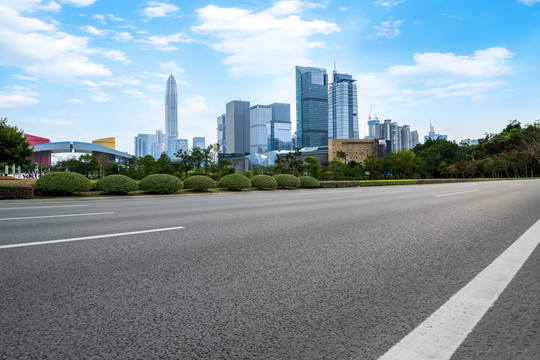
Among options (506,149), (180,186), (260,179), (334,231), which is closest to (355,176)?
(506,149)

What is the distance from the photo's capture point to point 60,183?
1541cm

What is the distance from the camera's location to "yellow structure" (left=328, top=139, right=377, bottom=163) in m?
158

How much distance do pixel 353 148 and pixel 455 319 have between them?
539 feet

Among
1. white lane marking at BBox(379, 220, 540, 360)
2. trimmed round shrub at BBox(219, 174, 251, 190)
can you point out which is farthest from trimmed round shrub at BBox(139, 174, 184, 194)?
white lane marking at BBox(379, 220, 540, 360)

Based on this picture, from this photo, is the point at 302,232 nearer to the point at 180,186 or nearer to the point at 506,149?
the point at 180,186

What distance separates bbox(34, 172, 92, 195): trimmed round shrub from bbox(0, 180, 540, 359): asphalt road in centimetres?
1157

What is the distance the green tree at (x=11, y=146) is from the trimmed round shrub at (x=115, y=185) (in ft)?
75.7

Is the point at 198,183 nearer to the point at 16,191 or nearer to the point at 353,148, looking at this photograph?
the point at 16,191

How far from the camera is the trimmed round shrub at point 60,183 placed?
1532 cm

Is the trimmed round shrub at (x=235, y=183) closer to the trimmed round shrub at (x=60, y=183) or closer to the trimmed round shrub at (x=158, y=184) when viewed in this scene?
the trimmed round shrub at (x=158, y=184)

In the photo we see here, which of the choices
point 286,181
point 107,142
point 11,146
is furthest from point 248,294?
point 107,142

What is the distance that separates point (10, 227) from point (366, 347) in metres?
6.98

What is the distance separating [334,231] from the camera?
5.60m

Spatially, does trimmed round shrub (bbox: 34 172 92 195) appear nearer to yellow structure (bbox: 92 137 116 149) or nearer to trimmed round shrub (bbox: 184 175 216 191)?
trimmed round shrub (bbox: 184 175 216 191)
